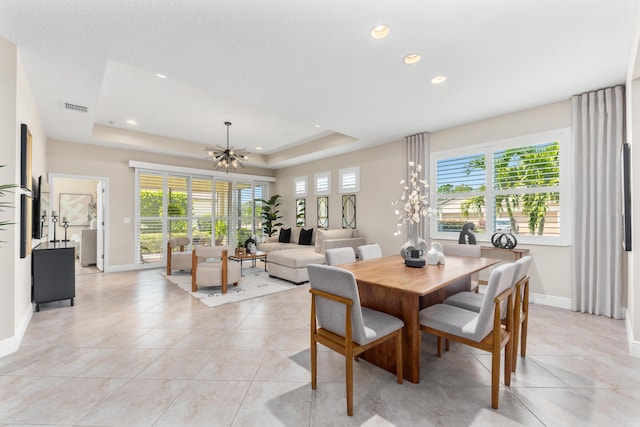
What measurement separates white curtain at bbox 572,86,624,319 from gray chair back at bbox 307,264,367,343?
344cm

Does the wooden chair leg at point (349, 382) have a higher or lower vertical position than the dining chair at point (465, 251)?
lower

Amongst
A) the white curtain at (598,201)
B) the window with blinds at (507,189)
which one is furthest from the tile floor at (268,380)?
the window with blinds at (507,189)

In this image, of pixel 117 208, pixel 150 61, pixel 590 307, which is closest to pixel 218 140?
pixel 117 208

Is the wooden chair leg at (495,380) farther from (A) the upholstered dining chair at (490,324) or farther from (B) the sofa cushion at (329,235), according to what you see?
(B) the sofa cushion at (329,235)

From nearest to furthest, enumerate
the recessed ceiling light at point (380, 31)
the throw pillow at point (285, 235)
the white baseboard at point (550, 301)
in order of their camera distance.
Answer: the recessed ceiling light at point (380, 31) < the white baseboard at point (550, 301) < the throw pillow at point (285, 235)

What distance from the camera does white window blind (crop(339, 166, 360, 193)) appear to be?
625cm

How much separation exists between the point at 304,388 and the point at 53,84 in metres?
4.08

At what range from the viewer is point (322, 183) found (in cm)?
711

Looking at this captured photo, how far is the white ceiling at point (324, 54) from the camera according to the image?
2.05 meters

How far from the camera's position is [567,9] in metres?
2.04

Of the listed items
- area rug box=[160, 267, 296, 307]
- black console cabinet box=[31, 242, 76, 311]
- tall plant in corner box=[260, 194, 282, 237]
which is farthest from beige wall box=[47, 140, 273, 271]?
tall plant in corner box=[260, 194, 282, 237]

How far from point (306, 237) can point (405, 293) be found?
5.09m

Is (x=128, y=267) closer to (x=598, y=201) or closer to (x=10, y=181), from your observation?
(x=10, y=181)

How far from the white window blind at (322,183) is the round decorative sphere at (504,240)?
3.82 m
